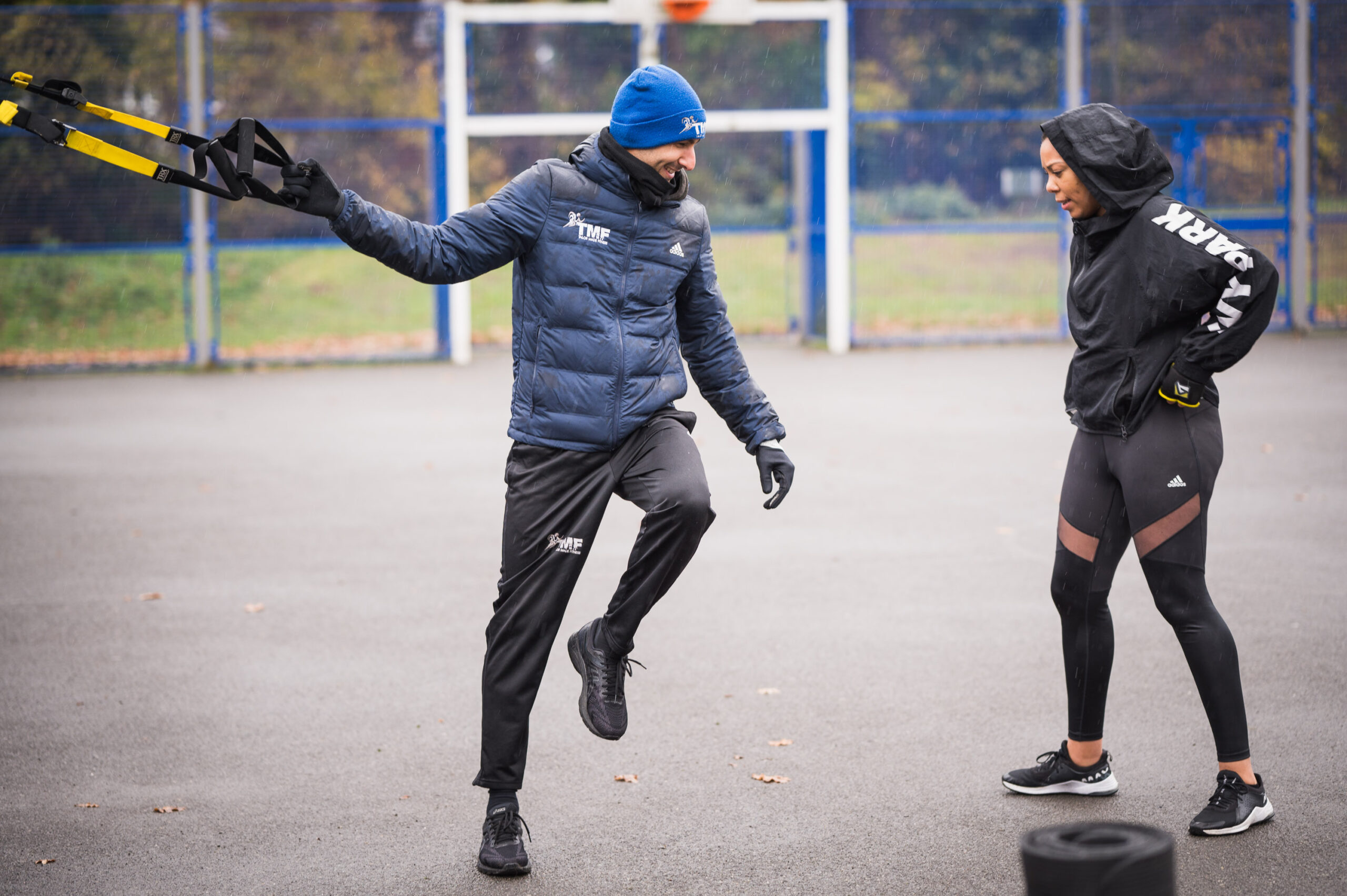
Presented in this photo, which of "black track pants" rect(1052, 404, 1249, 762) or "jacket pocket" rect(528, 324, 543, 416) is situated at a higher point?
"jacket pocket" rect(528, 324, 543, 416)

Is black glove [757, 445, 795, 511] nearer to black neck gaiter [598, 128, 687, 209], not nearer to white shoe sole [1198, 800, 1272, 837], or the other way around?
black neck gaiter [598, 128, 687, 209]

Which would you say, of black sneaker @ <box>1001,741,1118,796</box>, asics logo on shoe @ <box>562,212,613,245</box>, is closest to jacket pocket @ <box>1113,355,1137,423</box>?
black sneaker @ <box>1001,741,1118,796</box>

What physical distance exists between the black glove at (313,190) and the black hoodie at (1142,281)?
6.54 feet

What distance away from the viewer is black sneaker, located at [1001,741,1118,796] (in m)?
4.48

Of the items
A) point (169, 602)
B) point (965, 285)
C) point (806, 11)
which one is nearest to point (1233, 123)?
point (965, 285)

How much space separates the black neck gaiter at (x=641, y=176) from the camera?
4047 mm

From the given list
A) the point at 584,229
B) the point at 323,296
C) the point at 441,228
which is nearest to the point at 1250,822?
the point at 584,229

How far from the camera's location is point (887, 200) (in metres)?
20.0

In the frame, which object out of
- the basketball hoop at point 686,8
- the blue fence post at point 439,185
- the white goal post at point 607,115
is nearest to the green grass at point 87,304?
the blue fence post at point 439,185

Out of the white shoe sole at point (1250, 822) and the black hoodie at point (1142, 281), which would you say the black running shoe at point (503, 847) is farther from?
the black hoodie at point (1142, 281)

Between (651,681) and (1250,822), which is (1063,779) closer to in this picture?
(1250,822)

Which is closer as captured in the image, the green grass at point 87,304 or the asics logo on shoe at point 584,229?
the asics logo on shoe at point 584,229

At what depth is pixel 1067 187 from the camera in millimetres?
4223

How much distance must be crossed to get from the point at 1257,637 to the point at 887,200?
567 inches
